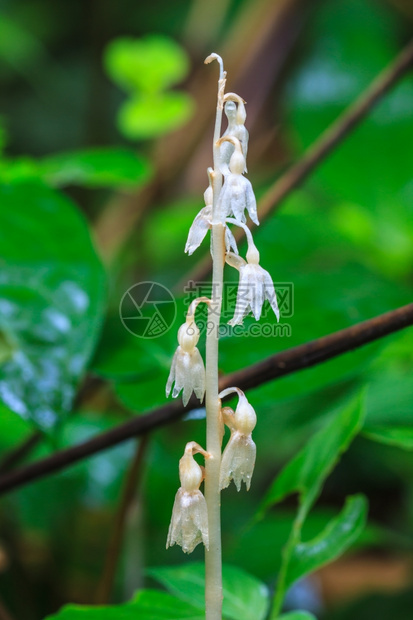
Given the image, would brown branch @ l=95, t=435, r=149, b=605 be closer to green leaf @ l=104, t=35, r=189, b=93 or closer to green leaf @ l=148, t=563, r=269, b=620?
green leaf @ l=148, t=563, r=269, b=620

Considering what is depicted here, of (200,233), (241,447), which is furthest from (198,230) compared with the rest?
(241,447)

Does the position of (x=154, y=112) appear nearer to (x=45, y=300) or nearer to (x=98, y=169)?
(x=98, y=169)

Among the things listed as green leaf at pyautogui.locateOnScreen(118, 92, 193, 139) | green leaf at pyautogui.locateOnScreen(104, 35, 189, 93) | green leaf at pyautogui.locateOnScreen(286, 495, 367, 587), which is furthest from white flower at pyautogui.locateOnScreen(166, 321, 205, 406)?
green leaf at pyautogui.locateOnScreen(104, 35, 189, 93)

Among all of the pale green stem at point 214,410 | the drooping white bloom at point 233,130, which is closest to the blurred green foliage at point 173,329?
the pale green stem at point 214,410

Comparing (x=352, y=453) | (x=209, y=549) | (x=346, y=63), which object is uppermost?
(x=346, y=63)

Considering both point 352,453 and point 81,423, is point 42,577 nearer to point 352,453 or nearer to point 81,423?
point 81,423

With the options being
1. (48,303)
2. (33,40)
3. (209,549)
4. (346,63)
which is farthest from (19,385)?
(33,40)
